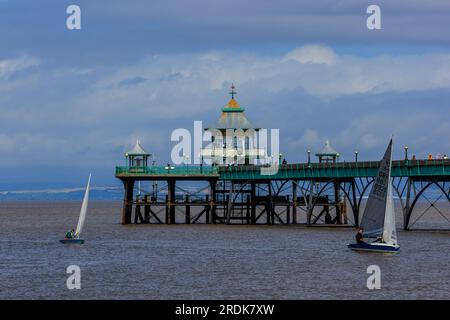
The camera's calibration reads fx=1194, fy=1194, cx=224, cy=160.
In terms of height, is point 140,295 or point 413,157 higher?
point 413,157

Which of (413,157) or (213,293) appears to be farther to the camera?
(413,157)

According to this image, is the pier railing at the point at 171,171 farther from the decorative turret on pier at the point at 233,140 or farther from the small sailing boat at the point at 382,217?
the small sailing boat at the point at 382,217

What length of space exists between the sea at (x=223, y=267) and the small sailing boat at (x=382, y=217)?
0.94 m

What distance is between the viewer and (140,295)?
66.1m

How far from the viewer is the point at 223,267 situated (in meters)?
82.1

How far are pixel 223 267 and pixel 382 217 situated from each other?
16.2m

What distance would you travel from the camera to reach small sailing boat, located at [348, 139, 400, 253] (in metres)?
90.8

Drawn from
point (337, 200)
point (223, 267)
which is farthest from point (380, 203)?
point (337, 200)

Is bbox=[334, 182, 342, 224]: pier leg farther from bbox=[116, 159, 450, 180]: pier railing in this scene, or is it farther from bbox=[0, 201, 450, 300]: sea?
bbox=[0, 201, 450, 300]: sea

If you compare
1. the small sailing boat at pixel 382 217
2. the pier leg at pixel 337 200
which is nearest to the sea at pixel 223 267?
the small sailing boat at pixel 382 217
